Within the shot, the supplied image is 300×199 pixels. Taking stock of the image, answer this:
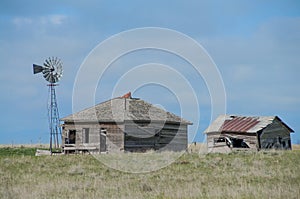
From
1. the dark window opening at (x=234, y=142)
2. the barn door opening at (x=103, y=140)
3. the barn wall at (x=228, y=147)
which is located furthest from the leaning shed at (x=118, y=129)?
the dark window opening at (x=234, y=142)

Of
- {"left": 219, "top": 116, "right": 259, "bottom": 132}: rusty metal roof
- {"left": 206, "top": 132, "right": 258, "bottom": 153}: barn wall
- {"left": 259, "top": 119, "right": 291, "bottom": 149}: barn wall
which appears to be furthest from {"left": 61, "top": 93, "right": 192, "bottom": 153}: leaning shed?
{"left": 259, "top": 119, "right": 291, "bottom": 149}: barn wall

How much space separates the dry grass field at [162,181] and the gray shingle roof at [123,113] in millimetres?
13643

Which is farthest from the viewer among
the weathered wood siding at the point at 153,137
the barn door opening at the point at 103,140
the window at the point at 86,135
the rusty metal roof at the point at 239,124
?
the rusty metal roof at the point at 239,124

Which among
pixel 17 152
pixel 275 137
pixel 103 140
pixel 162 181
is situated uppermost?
pixel 275 137

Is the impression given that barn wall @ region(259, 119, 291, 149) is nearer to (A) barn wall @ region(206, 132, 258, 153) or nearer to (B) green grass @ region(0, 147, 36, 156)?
(A) barn wall @ region(206, 132, 258, 153)

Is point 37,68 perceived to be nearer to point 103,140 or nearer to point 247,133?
point 103,140

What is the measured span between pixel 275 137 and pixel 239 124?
373 centimetres

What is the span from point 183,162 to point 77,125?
16.1 meters

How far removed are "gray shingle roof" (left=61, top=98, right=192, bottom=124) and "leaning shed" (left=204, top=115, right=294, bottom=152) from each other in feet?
12.9

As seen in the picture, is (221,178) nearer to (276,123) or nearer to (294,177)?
(294,177)

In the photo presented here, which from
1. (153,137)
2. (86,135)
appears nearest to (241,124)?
(153,137)

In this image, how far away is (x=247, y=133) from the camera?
134ft

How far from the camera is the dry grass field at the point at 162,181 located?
1249 centimetres

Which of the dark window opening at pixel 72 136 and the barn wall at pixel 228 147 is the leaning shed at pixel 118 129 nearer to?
the dark window opening at pixel 72 136
